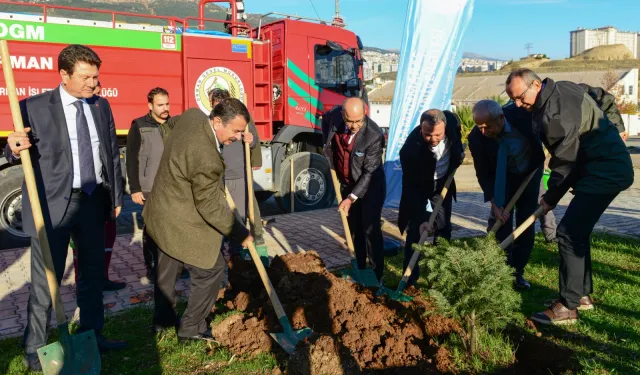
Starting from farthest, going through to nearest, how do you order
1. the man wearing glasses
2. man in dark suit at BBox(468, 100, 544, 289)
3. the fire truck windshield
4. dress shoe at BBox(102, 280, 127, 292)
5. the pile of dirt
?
the fire truck windshield < dress shoe at BBox(102, 280, 127, 292) < man in dark suit at BBox(468, 100, 544, 289) < the man wearing glasses < the pile of dirt

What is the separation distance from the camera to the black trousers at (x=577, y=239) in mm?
4098

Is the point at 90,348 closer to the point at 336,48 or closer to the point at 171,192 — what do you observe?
the point at 171,192

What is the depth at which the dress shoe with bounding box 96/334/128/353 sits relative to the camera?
3.91 metres

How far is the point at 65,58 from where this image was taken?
3367mm

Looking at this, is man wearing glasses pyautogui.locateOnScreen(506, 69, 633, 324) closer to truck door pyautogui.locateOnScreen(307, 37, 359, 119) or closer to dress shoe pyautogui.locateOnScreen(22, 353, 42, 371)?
dress shoe pyautogui.locateOnScreen(22, 353, 42, 371)

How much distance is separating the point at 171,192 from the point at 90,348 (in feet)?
3.56

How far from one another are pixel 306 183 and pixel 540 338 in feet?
20.4

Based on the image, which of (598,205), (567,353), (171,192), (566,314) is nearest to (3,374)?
(171,192)

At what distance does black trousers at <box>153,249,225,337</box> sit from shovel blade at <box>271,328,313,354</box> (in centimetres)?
57

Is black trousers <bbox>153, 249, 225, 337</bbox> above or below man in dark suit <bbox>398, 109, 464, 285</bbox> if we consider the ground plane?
below

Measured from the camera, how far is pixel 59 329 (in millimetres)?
3295

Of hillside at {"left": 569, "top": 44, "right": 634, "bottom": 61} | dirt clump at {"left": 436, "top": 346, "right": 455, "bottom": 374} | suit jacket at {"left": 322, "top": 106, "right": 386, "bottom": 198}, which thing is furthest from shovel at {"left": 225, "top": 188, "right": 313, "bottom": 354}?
hillside at {"left": 569, "top": 44, "right": 634, "bottom": 61}

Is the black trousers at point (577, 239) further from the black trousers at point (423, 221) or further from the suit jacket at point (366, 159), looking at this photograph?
the suit jacket at point (366, 159)

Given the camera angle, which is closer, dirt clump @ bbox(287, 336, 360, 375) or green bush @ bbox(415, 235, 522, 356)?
dirt clump @ bbox(287, 336, 360, 375)
